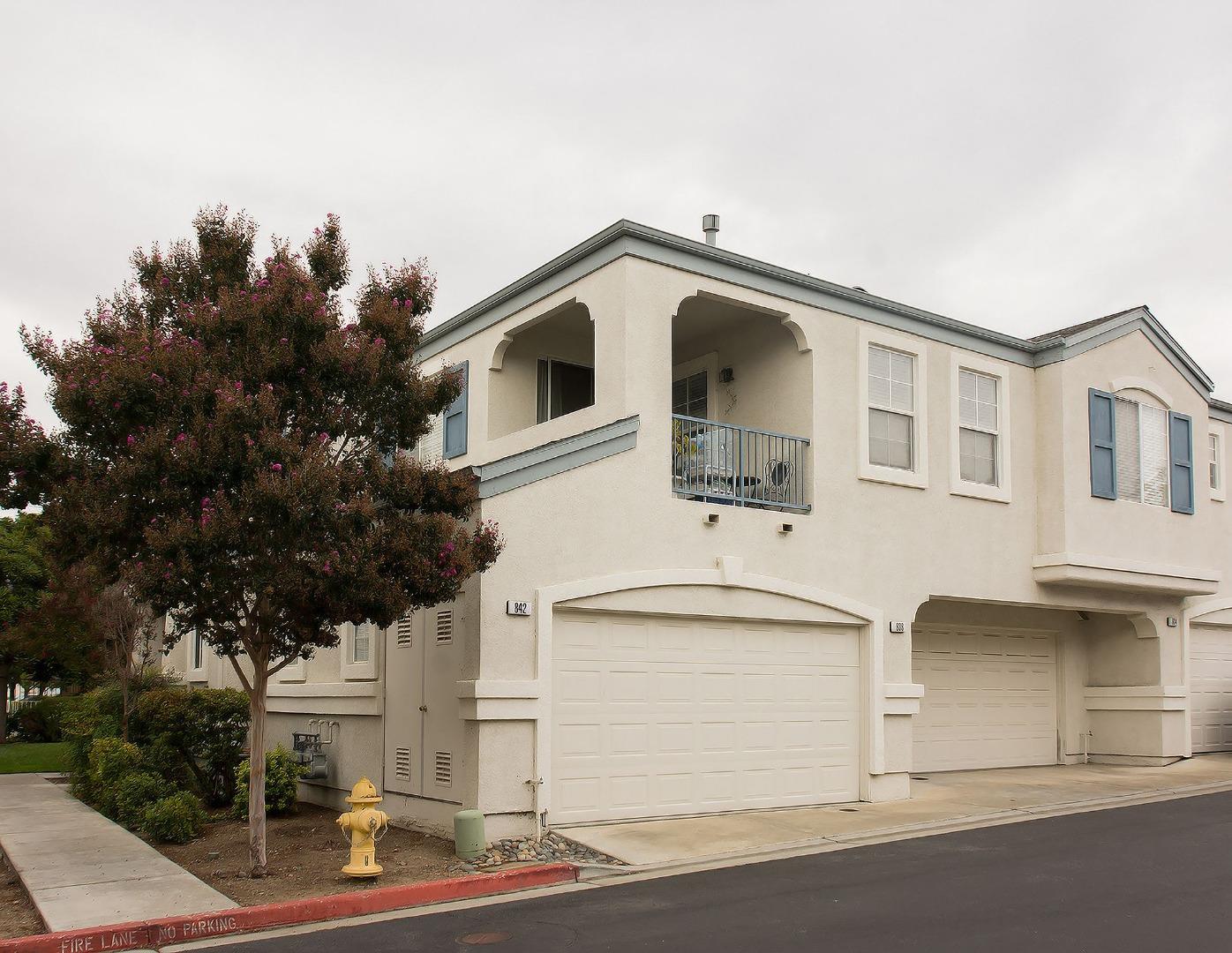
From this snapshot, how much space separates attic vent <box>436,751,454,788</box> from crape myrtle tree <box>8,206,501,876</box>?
2499 millimetres

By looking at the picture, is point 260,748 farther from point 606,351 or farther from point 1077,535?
point 1077,535

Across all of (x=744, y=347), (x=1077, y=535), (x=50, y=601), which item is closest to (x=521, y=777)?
(x=744, y=347)

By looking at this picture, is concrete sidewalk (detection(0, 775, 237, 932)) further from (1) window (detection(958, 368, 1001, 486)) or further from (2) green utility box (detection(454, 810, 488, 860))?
(1) window (detection(958, 368, 1001, 486))

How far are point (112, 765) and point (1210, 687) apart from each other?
17964 millimetres

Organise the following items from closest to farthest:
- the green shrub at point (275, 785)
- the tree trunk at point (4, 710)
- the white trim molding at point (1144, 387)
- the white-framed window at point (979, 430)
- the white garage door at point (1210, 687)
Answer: the green shrub at point (275, 785)
the white-framed window at point (979, 430)
the white trim molding at point (1144, 387)
the white garage door at point (1210, 687)
the tree trunk at point (4, 710)

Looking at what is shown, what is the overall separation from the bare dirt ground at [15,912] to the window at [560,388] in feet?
29.9

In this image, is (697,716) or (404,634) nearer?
(697,716)

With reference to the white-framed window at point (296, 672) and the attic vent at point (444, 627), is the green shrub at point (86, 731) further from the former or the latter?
the attic vent at point (444, 627)

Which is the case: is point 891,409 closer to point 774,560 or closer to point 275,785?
point 774,560

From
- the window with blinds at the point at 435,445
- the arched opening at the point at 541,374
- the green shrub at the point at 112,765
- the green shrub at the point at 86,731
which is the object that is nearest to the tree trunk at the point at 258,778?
the green shrub at the point at 112,765

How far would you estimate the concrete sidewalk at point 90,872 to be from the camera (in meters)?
9.37

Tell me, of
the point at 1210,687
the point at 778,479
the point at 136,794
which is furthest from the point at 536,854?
the point at 1210,687

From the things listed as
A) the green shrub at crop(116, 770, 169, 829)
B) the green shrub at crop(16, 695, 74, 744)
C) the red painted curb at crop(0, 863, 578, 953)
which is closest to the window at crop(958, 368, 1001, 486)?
the red painted curb at crop(0, 863, 578, 953)

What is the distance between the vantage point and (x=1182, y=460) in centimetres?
1956
